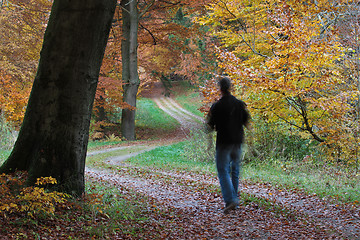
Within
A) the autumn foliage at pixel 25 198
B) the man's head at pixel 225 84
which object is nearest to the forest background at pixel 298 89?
the man's head at pixel 225 84

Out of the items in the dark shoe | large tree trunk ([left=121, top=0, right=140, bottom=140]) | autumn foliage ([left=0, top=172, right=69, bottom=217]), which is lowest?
the dark shoe

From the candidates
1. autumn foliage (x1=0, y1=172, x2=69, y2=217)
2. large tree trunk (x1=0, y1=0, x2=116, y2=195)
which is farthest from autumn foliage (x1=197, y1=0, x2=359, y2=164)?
autumn foliage (x1=0, y1=172, x2=69, y2=217)

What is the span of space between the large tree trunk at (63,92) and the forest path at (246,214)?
1705mm

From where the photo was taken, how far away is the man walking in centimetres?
546

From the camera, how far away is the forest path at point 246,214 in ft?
16.0

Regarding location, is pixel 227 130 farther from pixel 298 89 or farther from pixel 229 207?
pixel 298 89

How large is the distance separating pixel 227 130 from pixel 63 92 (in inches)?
97.2

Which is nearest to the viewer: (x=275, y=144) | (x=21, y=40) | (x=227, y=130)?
(x=227, y=130)

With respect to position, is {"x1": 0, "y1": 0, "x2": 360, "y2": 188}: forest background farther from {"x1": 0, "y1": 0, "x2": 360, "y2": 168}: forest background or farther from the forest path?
the forest path

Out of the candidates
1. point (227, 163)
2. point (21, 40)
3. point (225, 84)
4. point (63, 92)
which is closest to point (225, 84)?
point (225, 84)

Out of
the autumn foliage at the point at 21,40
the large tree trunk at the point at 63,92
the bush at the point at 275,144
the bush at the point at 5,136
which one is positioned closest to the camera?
the large tree trunk at the point at 63,92

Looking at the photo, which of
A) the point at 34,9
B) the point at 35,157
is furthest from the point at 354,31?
the point at 34,9

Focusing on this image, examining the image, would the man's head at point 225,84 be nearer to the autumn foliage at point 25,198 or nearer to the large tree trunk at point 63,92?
the large tree trunk at point 63,92

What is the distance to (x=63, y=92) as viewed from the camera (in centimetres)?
510
